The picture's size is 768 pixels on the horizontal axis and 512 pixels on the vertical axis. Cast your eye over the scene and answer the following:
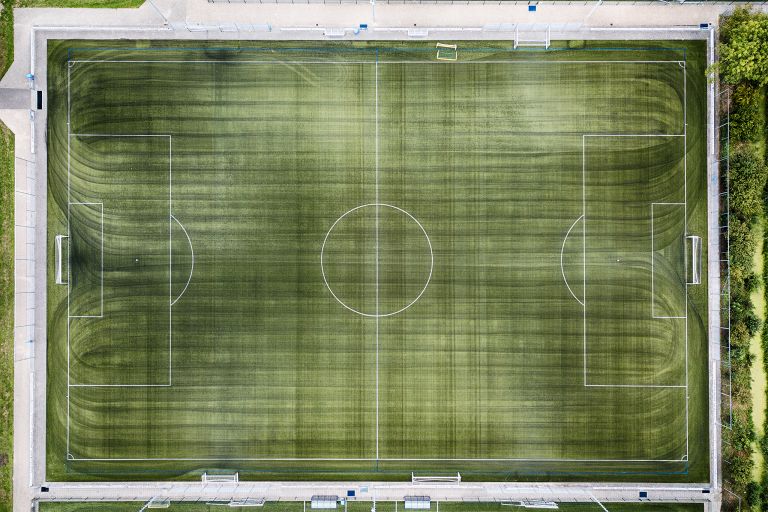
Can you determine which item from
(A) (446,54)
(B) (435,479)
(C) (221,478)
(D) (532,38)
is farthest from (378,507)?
(D) (532,38)

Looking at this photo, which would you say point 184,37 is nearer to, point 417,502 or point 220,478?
point 220,478

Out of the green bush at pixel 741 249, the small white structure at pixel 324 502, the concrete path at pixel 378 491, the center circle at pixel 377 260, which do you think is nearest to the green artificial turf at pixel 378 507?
the concrete path at pixel 378 491

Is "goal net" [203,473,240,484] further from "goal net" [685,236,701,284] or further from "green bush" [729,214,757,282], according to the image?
"green bush" [729,214,757,282]

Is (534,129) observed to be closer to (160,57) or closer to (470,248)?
(470,248)

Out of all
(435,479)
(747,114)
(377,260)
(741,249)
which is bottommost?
(435,479)

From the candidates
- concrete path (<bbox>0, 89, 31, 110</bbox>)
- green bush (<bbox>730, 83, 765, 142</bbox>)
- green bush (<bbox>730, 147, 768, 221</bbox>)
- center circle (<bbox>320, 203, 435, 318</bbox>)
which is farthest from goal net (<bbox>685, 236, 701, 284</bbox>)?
concrete path (<bbox>0, 89, 31, 110</bbox>)

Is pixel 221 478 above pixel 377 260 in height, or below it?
below
